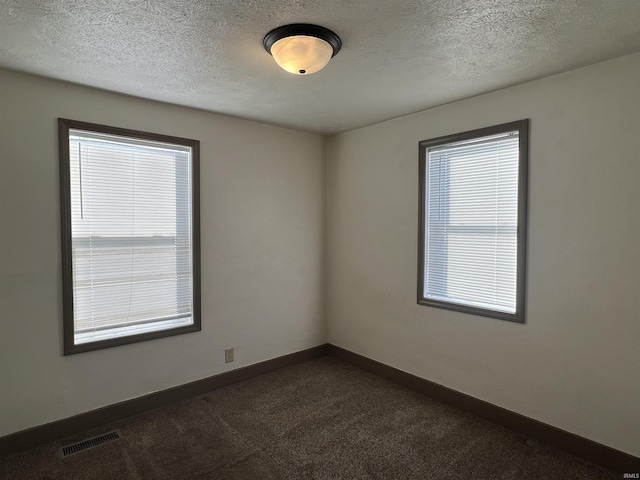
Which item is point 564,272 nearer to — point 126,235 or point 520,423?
point 520,423

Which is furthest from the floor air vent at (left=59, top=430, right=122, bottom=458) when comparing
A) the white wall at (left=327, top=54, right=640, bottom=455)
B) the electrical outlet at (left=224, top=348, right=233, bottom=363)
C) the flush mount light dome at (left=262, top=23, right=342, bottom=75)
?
the flush mount light dome at (left=262, top=23, right=342, bottom=75)

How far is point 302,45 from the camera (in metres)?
1.94

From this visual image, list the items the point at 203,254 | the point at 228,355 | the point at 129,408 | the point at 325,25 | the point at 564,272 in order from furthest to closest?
the point at 228,355 → the point at 203,254 → the point at 129,408 → the point at 564,272 → the point at 325,25

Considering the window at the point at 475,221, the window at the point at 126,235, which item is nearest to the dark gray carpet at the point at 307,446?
the window at the point at 126,235

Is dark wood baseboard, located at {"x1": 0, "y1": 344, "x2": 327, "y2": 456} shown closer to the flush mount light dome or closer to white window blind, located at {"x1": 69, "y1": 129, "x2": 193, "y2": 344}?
white window blind, located at {"x1": 69, "y1": 129, "x2": 193, "y2": 344}

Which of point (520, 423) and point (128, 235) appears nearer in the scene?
point (520, 423)

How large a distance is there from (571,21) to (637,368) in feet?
6.61

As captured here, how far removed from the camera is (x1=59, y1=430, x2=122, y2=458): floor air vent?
249 centimetres

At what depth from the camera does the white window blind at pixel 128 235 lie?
278cm

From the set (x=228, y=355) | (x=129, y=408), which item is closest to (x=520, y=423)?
(x=228, y=355)

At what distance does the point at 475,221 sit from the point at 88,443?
3.32 meters

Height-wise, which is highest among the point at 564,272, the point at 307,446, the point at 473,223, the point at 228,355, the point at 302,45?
the point at 302,45

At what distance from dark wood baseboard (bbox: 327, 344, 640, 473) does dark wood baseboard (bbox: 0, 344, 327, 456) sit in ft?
3.53

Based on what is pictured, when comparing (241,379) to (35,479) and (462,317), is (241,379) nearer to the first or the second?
(35,479)
